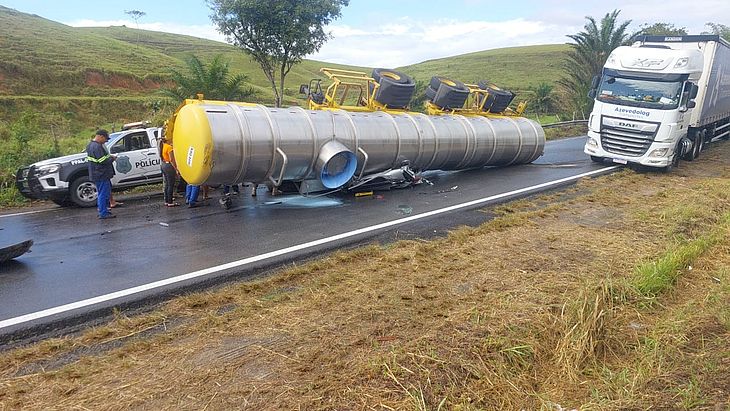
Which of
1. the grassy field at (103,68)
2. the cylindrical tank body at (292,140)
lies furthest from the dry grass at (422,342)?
the grassy field at (103,68)

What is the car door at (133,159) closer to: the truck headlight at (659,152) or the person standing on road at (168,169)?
the person standing on road at (168,169)

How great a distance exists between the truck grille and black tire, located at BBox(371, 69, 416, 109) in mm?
5982

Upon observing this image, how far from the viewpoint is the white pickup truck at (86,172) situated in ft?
34.2

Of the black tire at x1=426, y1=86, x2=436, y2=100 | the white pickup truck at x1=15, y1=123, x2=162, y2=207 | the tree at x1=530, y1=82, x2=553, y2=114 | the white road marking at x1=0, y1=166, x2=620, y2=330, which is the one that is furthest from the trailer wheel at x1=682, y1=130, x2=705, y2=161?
the tree at x1=530, y1=82, x2=553, y2=114

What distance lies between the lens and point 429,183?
1270cm

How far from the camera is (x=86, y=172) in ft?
35.2

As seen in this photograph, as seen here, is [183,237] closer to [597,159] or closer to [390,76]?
[390,76]

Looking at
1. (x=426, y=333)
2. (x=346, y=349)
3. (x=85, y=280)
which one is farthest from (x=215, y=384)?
(x=85, y=280)

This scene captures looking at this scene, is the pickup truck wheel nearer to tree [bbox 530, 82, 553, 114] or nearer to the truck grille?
the truck grille

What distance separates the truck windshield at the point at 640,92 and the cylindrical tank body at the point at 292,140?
454 centimetres

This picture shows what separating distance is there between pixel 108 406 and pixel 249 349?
1089 mm

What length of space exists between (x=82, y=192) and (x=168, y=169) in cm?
205

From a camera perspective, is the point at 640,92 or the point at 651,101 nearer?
the point at 651,101

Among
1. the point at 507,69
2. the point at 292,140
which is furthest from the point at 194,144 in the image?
the point at 507,69
